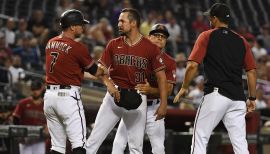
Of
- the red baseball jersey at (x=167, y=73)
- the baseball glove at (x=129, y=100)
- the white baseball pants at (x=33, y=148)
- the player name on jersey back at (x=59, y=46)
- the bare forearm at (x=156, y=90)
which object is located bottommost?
the white baseball pants at (x=33, y=148)

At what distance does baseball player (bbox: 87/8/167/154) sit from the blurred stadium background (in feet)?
8.35

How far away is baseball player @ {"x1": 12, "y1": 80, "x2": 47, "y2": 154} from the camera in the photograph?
440 inches

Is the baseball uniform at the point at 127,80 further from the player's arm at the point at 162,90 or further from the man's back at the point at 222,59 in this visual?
the man's back at the point at 222,59

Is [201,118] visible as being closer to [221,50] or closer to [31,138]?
[221,50]

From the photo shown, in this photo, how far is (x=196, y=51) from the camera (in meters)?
8.26

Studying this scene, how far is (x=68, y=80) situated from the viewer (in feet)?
27.5

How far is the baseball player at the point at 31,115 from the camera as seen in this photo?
11.2 metres

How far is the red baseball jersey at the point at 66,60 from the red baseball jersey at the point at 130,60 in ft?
1.19

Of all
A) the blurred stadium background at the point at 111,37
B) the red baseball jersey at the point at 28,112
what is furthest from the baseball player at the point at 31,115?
the blurred stadium background at the point at 111,37

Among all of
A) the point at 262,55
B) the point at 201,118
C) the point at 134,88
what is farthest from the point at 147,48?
the point at 262,55

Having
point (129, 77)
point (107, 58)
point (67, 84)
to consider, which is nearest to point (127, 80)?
point (129, 77)

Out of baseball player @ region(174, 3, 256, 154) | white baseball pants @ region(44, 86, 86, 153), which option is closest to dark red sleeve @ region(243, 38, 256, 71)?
baseball player @ region(174, 3, 256, 154)

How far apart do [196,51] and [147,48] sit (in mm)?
656

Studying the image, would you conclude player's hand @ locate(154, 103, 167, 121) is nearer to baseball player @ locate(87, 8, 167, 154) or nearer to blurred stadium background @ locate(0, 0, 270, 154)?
baseball player @ locate(87, 8, 167, 154)
